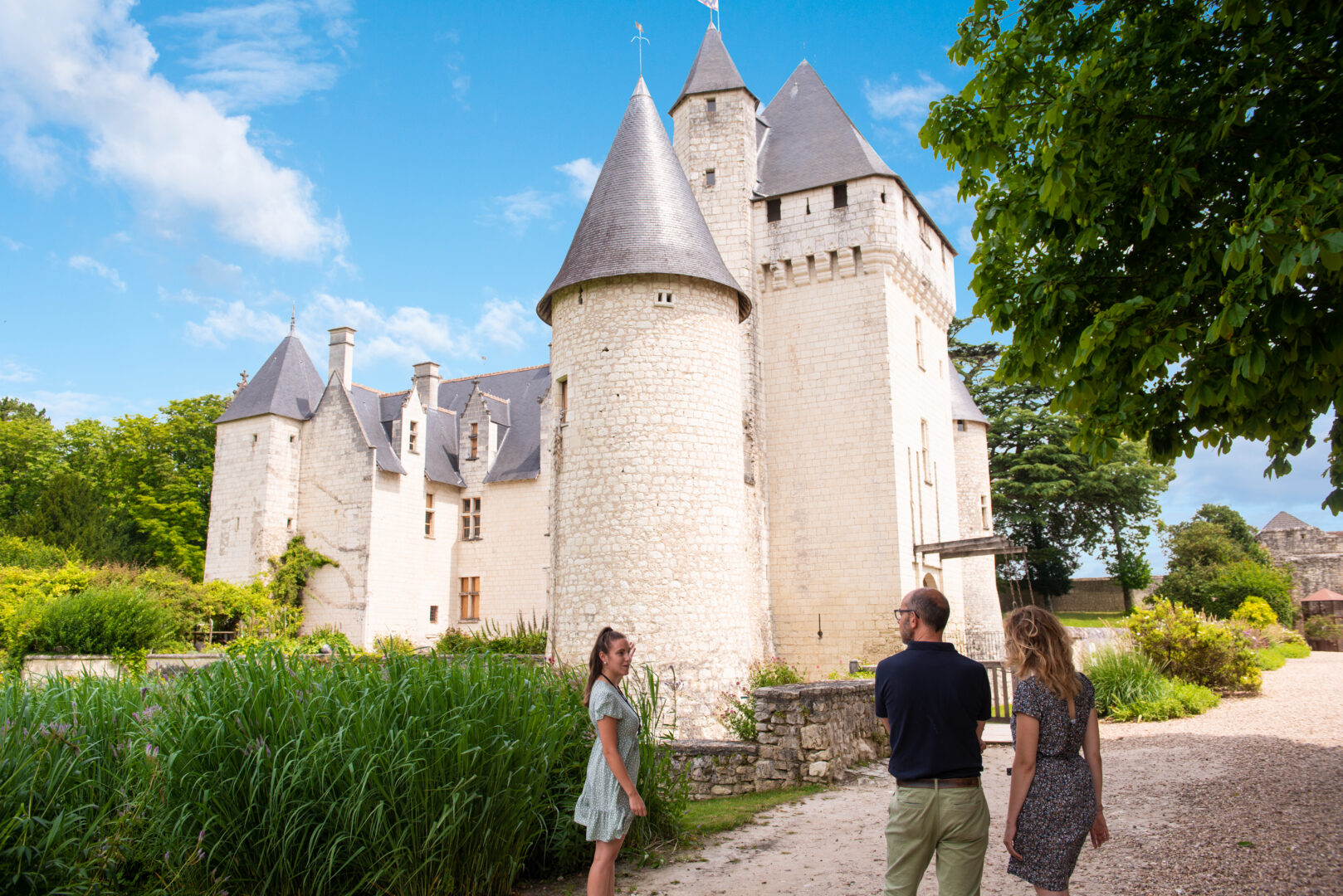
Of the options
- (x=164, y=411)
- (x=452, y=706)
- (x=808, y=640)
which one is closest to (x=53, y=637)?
(x=808, y=640)

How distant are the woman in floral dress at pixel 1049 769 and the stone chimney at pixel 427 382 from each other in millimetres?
24187

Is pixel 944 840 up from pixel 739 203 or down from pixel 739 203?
down

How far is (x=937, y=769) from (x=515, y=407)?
25.2 meters

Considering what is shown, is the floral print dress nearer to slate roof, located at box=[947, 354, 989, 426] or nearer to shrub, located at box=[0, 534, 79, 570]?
slate roof, located at box=[947, 354, 989, 426]

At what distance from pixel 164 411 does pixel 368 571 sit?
1710 cm

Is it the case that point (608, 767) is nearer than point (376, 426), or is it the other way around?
point (608, 767)

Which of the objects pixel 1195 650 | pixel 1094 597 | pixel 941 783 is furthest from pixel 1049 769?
pixel 1094 597

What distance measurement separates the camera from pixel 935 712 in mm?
3338

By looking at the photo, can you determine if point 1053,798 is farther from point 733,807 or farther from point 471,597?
point 471,597

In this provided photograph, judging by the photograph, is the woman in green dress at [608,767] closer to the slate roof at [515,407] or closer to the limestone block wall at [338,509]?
the limestone block wall at [338,509]

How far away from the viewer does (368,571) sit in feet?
71.8

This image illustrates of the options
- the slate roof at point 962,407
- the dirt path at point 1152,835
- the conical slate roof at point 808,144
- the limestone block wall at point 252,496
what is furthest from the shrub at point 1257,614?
the limestone block wall at point 252,496

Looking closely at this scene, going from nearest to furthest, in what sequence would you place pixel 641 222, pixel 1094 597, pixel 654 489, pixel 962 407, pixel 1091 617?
pixel 654 489 → pixel 641 222 → pixel 962 407 → pixel 1091 617 → pixel 1094 597

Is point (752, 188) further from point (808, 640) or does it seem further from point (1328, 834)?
point (1328, 834)
